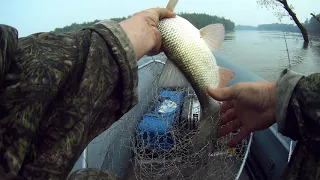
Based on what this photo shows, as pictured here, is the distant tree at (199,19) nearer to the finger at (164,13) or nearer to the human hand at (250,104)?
the finger at (164,13)

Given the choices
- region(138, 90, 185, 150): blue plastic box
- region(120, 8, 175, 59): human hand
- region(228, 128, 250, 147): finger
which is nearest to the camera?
region(120, 8, 175, 59): human hand

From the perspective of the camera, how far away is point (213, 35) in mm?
2494

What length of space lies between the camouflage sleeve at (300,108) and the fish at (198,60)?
0.72m

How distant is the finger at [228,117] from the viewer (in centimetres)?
244

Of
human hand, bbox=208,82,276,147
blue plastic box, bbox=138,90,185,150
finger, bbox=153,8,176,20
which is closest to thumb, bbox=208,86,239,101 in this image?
human hand, bbox=208,82,276,147

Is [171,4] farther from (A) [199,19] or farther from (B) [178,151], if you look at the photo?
(A) [199,19]

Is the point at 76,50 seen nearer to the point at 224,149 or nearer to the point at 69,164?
the point at 69,164

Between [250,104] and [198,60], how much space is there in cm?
58

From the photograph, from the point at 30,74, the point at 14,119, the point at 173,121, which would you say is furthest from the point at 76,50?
the point at 173,121

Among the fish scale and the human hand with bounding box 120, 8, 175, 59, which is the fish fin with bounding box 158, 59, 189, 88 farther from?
Answer: the human hand with bounding box 120, 8, 175, 59

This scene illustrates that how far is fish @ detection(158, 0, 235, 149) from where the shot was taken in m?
2.42

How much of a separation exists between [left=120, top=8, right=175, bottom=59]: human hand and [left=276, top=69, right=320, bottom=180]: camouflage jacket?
0.91m

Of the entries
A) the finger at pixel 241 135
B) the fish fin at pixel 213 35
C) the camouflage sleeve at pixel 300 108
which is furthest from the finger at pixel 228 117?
the camouflage sleeve at pixel 300 108

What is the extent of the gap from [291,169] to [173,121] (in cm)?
165
